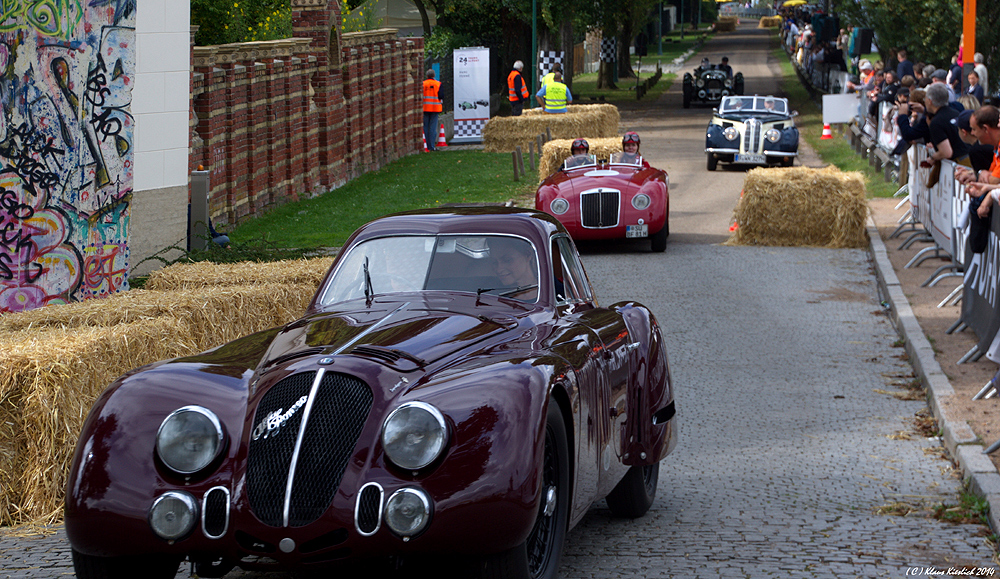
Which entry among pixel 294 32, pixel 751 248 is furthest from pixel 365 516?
pixel 294 32

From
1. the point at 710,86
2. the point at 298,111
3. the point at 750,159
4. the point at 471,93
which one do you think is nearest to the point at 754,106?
the point at 750,159

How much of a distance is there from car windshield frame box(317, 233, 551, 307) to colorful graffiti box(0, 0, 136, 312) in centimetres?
422

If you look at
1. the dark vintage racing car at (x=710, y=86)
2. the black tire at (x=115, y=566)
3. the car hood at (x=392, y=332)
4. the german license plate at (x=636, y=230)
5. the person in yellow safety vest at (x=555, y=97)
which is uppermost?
the dark vintage racing car at (x=710, y=86)

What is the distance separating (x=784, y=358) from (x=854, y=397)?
1.32 meters

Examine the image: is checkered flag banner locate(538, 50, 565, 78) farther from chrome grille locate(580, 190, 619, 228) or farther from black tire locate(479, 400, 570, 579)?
black tire locate(479, 400, 570, 579)

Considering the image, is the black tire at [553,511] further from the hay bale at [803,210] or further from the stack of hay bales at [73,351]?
the hay bale at [803,210]

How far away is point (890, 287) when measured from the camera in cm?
1296

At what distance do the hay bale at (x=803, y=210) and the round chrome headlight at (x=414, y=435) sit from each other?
13347mm

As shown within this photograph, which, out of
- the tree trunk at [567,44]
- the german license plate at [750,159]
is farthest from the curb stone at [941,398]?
the tree trunk at [567,44]

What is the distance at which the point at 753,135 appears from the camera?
2542 cm

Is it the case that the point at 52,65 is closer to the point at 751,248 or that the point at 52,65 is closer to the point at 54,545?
the point at 54,545

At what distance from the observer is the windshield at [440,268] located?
5.79 m

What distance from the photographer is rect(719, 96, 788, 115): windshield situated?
26.2 m

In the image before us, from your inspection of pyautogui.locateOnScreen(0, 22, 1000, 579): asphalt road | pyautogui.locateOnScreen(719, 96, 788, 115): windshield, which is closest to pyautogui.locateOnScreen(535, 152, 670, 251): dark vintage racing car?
pyautogui.locateOnScreen(0, 22, 1000, 579): asphalt road
